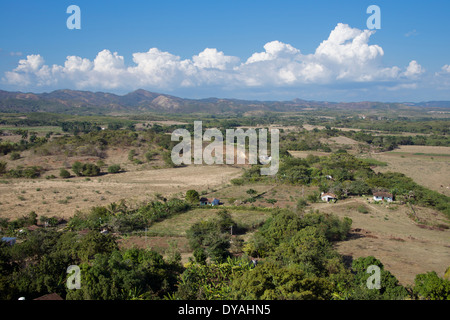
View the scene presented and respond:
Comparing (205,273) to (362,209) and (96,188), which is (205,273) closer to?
(362,209)

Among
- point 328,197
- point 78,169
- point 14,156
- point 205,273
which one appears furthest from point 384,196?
point 14,156

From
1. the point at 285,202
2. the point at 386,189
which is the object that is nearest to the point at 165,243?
→ the point at 285,202

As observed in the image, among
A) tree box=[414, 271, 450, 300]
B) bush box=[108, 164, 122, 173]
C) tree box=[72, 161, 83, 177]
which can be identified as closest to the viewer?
tree box=[414, 271, 450, 300]

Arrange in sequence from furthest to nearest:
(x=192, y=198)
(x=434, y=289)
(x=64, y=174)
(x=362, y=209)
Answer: (x=64, y=174), (x=192, y=198), (x=362, y=209), (x=434, y=289)

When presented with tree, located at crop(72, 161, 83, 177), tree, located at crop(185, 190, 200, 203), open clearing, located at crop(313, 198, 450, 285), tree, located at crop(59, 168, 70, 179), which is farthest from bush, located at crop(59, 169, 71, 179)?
open clearing, located at crop(313, 198, 450, 285)

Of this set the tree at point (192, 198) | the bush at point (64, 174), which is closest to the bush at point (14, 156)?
the bush at point (64, 174)

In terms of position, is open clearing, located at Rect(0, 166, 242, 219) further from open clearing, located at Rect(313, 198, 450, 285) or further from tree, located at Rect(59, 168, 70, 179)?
open clearing, located at Rect(313, 198, 450, 285)
